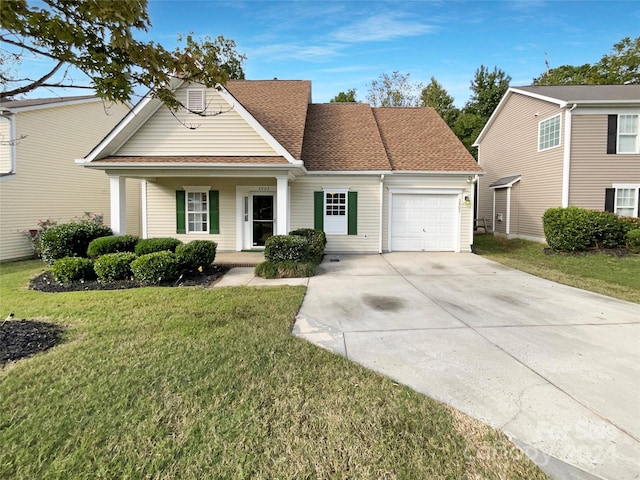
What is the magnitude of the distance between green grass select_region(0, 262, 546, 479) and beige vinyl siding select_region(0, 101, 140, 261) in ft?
35.5

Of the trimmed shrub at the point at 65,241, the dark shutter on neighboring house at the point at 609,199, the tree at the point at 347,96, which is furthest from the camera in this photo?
the tree at the point at 347,96

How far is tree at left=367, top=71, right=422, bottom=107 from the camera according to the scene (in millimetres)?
29375

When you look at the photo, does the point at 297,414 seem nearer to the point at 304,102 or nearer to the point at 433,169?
the point at 433,169

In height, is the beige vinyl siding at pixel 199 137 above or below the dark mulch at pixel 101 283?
above

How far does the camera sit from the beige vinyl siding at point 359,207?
1255cm

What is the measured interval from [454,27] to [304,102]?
20.4ft

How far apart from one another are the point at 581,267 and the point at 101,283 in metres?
13.2

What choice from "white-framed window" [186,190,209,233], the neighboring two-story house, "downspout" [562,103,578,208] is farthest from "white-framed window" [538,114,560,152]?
"white-framed window" [186,190,209,233]

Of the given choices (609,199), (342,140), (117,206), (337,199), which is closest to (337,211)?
(337,199)

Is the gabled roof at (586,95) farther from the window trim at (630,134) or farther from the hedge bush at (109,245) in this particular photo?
the hedge bush at (109,245)

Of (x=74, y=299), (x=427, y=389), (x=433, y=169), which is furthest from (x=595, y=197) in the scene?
(x=74, y=299)

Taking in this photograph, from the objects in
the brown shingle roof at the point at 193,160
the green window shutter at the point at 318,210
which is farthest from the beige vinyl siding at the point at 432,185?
the brown shingle roof at the point at 193,160

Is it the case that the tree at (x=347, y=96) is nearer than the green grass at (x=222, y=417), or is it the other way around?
the green grass at (x=222, y=417)

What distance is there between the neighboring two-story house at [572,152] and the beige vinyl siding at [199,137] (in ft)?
39.6
